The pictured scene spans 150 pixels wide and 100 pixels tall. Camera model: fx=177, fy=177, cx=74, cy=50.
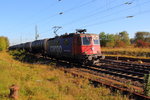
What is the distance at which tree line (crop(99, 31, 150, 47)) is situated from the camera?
50.4 meters

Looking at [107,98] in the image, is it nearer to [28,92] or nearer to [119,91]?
[119,91]

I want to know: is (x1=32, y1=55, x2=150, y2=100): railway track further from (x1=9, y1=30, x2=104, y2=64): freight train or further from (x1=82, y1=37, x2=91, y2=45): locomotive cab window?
(x1=82, y1=37, x2=91, y2=45): locomotive cab window

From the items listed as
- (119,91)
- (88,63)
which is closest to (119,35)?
(88,63)

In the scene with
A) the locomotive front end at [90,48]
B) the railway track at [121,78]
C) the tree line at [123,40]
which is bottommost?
the railway track at [121,78]

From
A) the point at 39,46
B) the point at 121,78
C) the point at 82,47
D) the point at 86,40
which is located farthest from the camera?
the point at 39,46

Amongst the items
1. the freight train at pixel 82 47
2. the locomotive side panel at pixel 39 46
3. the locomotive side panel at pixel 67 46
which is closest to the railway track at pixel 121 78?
the freight train at pixel 82 47

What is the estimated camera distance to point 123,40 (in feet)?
315

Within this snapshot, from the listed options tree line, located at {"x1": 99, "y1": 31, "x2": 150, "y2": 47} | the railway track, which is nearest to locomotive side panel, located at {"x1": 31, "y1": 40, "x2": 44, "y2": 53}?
the railway track

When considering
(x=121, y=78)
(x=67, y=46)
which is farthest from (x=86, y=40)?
(x=121, y=78)

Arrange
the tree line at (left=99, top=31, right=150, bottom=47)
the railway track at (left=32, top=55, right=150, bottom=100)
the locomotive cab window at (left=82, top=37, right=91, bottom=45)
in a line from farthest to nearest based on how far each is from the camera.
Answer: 1. the tree line at (left=99, top=31, right=150, bottom=47)
2. the locomotive cab window at (left=82, top=37, right=91, bottom=45)
3. the railway track at (left=32, top=55, right=150, bottom=100)

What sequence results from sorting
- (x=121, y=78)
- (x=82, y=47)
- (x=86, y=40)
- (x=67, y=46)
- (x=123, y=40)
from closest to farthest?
(x=121, y=78)
(x=82, y=47)
(x=86, y=40)
(x=67, y=46)
(x=123, y=40)

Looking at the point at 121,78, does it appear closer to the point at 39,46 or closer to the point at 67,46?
the point at 67,46

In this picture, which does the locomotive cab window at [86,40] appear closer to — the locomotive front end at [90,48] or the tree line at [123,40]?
the locomotive front end at [90,48]

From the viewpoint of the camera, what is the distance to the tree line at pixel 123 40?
1983 inches
